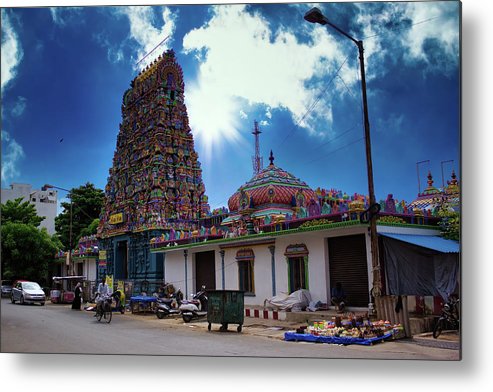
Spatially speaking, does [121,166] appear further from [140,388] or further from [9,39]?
[140,388]

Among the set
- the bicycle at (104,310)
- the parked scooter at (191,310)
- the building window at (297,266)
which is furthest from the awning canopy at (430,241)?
the bicycle at (104,310)

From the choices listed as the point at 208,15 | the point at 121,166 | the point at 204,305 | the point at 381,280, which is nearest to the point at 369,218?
the point at 381,280

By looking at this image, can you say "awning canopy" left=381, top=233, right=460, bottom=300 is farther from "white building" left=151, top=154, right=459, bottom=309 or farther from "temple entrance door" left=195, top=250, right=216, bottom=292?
"temple entrance door" left=195, top=250, right=216, bottom=292

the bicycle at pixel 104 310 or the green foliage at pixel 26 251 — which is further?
the bicycle at pixel 104 310

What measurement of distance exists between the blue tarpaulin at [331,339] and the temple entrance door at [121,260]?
7.79 m

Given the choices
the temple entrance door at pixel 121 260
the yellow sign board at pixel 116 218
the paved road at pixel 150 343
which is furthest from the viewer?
the yellow sign board at pixel 116 218

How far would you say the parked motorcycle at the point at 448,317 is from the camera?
7719 millimetres

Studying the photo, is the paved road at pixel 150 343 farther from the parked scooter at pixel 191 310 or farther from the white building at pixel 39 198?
the white building at pixel 39 198

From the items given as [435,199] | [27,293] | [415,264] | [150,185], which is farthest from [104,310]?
[435,199]

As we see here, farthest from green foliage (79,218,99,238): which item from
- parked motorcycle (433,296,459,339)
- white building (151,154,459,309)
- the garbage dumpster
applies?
parked motorcycle (433,296,459,339)

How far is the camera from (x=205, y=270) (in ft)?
43.3

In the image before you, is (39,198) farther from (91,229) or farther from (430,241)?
(430,241)

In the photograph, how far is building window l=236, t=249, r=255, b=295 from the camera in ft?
38.8

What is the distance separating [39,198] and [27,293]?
7.92ft
